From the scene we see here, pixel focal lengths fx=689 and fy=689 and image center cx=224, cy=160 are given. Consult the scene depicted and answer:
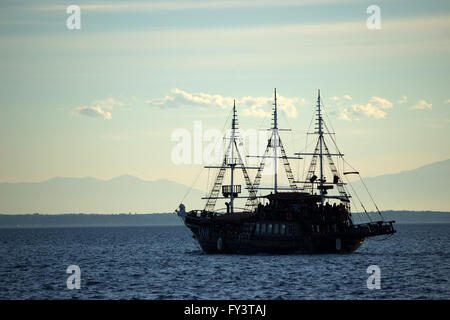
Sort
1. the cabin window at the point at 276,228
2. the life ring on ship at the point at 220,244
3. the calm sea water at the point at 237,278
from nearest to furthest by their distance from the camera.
A: the calm sea water at the point at 237,278 → the cabin window at the point at 276,228 → the life ring on ship at the point at 220,244

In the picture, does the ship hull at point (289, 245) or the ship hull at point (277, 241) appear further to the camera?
the ship hull at point (289, 245)

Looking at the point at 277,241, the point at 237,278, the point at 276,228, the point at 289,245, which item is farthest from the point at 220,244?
the point at 237,278

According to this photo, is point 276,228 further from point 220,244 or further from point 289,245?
point 220,244

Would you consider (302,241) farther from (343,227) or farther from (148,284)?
(148,284)

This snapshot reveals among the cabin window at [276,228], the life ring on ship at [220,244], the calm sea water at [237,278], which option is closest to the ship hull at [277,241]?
the life ring on ship at [220,244]

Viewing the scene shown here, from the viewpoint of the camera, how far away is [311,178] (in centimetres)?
9194

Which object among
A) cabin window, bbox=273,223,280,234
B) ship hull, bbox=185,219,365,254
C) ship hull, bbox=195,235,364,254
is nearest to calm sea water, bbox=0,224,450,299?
ship hull, bbox=195,235,364,254

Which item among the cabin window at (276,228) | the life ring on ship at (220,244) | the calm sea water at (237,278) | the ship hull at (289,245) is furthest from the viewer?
the life ring on ship at (220,244)

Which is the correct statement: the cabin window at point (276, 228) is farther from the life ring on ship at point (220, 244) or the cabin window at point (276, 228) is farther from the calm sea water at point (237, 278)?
the life ring on ship at point (220, 244)

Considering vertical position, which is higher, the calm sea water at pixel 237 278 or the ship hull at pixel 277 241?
the ship hull at pixel 277 241

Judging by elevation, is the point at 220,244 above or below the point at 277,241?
below

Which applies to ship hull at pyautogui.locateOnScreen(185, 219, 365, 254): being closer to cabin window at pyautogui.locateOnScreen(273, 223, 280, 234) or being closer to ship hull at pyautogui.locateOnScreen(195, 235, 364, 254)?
ship hull at pyautogui.locateOnScreen(195, 235, 364, 254)
